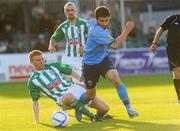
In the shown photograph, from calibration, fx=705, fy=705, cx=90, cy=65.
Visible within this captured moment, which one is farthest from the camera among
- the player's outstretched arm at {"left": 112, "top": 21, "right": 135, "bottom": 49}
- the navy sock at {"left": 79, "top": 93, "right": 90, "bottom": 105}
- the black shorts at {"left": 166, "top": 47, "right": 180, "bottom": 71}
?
the black shorts at {"left": 166, "top": 47, "right": 180, "bottom": 71}

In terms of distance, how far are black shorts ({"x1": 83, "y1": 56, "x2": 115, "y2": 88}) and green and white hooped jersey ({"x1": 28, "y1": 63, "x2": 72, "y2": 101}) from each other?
12.9 inches

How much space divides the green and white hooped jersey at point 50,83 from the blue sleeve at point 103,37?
847mm

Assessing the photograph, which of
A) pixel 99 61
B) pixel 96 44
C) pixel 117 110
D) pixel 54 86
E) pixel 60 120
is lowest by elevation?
pixel 117 110

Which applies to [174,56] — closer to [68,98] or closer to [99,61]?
[99,61]

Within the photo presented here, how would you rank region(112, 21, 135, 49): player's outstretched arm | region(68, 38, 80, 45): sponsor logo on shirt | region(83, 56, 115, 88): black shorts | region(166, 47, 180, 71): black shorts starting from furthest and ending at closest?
region(166, 47, 180, 71): black shorts, region(68, 38, 80, 45): sponsor logo on shirt, region(83, 56, 115, 88): black shorts, region(112, 21, 135, 49): player's outstretched arm

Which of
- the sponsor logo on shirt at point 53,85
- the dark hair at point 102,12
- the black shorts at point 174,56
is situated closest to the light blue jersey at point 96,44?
the dark hair at point 102,12

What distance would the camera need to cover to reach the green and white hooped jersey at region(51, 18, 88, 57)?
1388 centimetres

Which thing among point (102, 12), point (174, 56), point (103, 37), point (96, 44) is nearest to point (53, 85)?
point (96, 44)

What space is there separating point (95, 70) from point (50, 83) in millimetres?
805

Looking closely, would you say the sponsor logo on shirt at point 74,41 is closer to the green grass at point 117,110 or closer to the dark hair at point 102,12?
the green grass at point 117,110

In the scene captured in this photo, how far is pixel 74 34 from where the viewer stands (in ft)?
45.6

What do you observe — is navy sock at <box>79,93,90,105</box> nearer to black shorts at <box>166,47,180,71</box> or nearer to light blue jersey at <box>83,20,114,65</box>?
light blue jersey at <box>83,20,114,65</box>

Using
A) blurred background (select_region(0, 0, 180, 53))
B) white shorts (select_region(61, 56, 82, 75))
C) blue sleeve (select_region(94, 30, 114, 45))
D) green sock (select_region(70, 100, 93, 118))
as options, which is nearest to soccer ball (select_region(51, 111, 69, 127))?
green sock (select_region(70, 100, 93, 118))

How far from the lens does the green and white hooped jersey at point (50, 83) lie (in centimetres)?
1209
